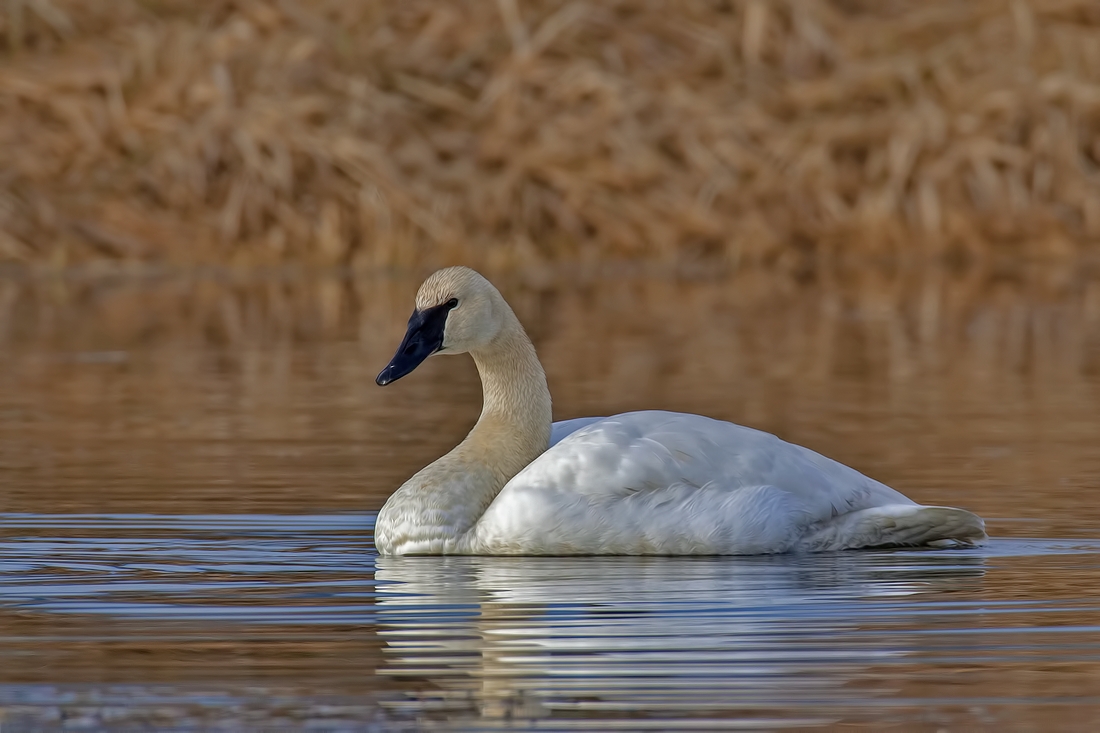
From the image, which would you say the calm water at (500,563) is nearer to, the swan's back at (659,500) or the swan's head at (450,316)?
the swan's back at (659,500)

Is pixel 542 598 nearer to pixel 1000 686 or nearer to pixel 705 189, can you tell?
pixel 1000 686

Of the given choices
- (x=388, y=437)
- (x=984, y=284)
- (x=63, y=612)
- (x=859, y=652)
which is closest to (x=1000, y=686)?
(x=859, y=652)

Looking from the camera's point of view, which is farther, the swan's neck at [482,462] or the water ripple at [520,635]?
the swan's neck at [482,462]

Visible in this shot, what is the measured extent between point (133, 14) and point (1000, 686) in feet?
52.6

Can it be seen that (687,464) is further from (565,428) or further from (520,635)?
(520,635)

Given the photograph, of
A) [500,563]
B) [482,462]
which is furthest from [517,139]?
[500,563]

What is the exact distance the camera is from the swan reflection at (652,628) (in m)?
4.43

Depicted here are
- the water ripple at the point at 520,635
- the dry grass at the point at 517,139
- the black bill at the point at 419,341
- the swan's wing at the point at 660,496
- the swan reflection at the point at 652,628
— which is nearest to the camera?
the water ripple at the point at 520,635

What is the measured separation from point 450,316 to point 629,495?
36.7 inches

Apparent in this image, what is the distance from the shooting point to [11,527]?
23.0ft

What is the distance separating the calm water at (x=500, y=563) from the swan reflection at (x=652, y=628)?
0.04ft

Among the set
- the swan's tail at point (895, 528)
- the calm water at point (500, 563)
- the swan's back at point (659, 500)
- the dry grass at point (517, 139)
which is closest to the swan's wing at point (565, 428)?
A: the swan's back at point (659, 500)

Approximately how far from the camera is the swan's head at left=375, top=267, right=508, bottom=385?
7059 millimetres

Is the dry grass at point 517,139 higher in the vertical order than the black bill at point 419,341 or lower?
higher
